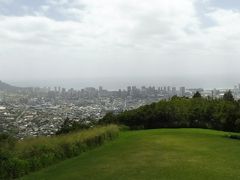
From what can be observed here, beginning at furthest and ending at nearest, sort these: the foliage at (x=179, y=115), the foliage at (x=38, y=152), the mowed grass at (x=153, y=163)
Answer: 1. the foliage at (x=179, y=115)
2. the foliage at (x=38, y=152)
3. the mowed grass at (x=153, y=163)

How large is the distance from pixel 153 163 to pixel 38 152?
15.6 feet

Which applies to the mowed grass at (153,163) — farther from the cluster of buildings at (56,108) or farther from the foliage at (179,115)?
the foliage at (179,115)

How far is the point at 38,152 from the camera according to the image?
645 inches

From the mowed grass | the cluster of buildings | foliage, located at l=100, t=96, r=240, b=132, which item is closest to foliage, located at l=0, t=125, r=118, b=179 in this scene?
the mowed grass

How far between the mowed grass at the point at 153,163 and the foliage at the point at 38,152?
0.49 meters

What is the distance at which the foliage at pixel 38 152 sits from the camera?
1420 cm

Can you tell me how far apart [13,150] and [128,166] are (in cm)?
463

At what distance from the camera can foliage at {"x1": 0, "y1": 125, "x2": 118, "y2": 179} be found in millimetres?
14203

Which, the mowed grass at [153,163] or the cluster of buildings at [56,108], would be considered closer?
the mowed grass at [153,163]

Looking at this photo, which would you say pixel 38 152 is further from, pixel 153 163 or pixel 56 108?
pixel 56 108

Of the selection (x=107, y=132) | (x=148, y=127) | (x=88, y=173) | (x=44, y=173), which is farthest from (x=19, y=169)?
(x=148, y=127)

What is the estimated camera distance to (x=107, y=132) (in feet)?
83.1

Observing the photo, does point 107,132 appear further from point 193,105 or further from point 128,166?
point 193,105

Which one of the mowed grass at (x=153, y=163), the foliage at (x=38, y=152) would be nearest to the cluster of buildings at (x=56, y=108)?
the foliage at (x=38, y=152)
